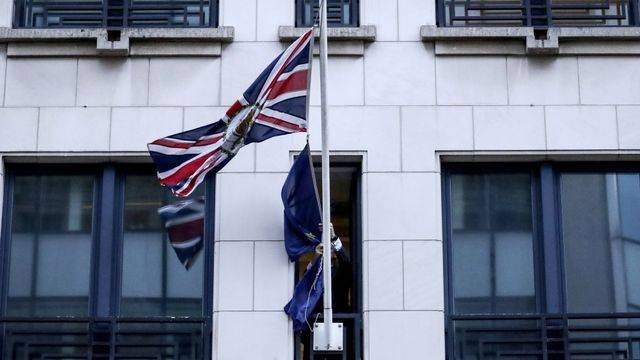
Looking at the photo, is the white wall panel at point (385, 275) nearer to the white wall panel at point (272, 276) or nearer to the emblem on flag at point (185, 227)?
the white wall panel at point (272, 276)

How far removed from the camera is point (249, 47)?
17.6 m

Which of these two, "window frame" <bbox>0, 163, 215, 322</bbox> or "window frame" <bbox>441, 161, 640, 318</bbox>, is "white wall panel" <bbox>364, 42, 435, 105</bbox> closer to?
"window frame" <bbox>441, 161, 640, 318</bbox>

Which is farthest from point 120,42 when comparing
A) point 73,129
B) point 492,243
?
point 492,243

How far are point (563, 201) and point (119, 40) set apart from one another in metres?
6.68

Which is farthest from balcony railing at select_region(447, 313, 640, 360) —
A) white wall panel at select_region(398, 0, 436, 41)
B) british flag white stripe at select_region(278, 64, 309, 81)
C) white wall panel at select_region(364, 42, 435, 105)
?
white wall panel at select_region(398, 0, 436, 41)

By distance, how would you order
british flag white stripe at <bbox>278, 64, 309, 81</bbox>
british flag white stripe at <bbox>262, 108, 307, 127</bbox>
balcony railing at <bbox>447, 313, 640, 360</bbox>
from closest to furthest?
british flag white stripe at <bbox>262, 108, 307, 127</bbox>
british flag white stripe at <bbox>278, 64, 309, 81</bbox>
balcony railing at <bbox>447, 313, 640, 360</bbox>

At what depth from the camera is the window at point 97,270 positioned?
16781 millimetres

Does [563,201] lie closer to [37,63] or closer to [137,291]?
[137,291]

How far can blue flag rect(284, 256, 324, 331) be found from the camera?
53.8 feet

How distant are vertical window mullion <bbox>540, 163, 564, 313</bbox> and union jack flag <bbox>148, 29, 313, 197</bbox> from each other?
370 cm

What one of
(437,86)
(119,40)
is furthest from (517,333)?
(119,40)

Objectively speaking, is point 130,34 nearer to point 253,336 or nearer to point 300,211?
point 300,211

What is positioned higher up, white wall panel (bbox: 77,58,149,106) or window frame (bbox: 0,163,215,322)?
white wall panel (bbox: 77,58,149,106)

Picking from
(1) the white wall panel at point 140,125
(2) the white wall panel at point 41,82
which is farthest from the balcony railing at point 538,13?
(2) the white wall panel at point 41,82
